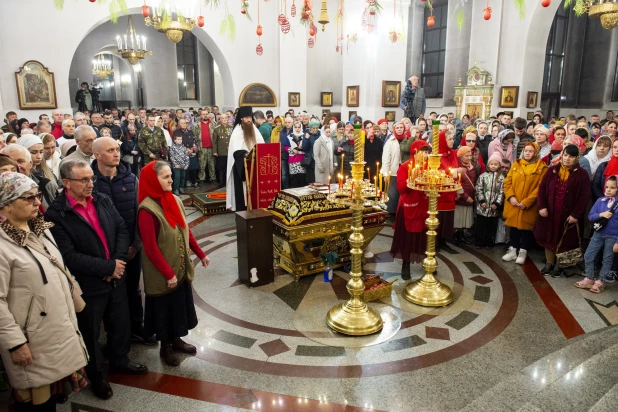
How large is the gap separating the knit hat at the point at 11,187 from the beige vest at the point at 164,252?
91cm

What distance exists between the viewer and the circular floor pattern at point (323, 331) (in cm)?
357

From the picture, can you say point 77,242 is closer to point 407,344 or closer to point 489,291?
point 407,344

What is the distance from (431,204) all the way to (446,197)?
1221mm

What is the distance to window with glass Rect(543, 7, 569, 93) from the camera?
16.9 meters

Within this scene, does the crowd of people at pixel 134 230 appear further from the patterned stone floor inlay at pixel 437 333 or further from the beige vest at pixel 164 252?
the patterned stone floor inlay at pixel 437 333

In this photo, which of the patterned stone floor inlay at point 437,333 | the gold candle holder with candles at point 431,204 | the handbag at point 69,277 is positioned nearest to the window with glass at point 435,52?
the gold candle holder with candles at point 431,204

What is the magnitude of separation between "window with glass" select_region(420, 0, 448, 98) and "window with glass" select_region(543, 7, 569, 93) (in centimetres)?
403

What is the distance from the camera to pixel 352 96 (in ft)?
48.4

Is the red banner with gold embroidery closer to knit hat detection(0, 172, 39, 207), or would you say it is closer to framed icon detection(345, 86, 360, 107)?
knit hat detection(0, 172, 39, 207)

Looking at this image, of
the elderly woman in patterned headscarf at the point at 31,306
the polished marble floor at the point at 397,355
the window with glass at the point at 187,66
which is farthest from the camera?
the window with glass at the point at 187,66

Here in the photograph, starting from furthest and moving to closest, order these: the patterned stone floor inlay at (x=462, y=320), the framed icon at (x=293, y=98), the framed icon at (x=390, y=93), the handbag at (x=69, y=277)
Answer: the framed icon at (x=293, y=98), the framed icon at (x=390, y=93), the patterned stone floor inlay at (x=462, y=320), the handbag at (x=69, y=277)

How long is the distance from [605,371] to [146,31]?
67.0ft

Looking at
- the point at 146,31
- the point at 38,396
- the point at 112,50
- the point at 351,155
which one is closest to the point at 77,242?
the point at 38,396

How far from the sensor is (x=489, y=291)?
16.2 feet
